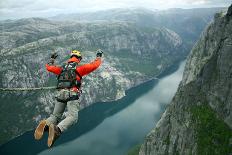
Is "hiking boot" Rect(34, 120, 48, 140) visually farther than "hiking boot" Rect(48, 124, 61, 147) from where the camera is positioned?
Yes

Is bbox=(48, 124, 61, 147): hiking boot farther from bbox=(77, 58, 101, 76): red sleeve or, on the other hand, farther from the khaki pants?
bbox=(77, 58, 101, 76): red sleeve

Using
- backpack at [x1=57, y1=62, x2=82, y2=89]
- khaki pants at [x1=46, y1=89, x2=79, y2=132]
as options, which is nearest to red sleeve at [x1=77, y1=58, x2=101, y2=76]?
backpack at [x1=57, y1=62, x2=82, y2=89]

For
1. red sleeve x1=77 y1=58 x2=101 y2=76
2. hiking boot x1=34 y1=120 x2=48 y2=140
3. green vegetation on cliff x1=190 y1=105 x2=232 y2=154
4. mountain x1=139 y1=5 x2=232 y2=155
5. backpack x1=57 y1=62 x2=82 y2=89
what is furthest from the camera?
mountain x1=139 y1=5 x2=232 y2=155

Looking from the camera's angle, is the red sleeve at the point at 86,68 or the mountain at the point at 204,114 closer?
the red sleeve at the point at 86,68

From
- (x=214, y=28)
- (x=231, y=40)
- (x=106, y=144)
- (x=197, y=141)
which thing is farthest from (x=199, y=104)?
(x=106, y=144)

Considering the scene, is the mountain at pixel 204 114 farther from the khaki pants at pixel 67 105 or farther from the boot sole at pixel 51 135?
the boot sole at pixel 51 135

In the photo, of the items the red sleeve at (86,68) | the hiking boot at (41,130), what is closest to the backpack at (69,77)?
the red sleeve at (86,68)
